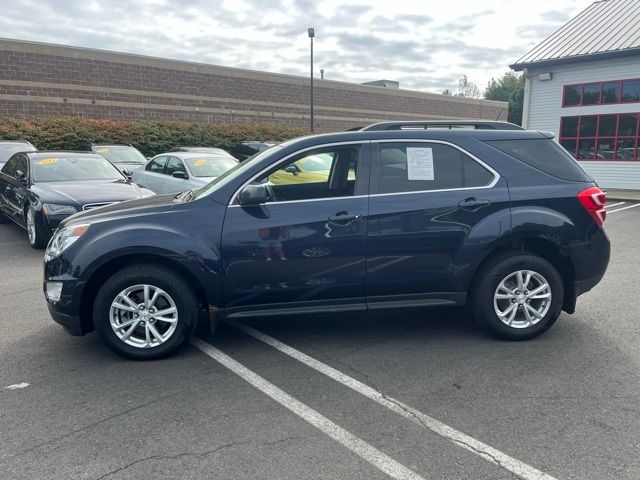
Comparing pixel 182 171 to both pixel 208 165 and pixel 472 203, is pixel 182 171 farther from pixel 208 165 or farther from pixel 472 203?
pixel 472 203

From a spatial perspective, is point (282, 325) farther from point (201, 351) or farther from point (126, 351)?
point (126, 351)

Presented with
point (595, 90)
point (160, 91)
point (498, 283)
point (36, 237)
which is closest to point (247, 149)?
point (160, 91)

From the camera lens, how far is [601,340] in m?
4.54

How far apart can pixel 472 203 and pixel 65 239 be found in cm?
331

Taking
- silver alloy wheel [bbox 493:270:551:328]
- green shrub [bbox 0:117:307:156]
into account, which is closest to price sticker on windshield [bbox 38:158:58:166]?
silver alloy wheel [bbox 493:270:551:328]

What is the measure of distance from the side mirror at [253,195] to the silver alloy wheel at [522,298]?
2105 millimetres

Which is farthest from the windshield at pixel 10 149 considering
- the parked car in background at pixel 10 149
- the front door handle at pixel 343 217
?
the front door handle at pixel 343 217

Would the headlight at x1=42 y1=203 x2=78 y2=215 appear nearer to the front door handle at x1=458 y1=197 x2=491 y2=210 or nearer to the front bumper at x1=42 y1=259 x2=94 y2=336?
the front bumper at x1=42 y1=259 x2=94 y2=336

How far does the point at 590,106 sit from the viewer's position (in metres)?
19.0

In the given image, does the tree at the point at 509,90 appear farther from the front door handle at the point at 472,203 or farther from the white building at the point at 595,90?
the front door handle at the point at 472,203

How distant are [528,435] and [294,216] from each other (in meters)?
2.23

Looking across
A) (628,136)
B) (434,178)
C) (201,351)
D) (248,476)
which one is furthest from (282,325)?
(628,136)

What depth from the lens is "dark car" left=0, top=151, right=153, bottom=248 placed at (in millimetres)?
7723

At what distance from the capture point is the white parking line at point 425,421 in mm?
2771
